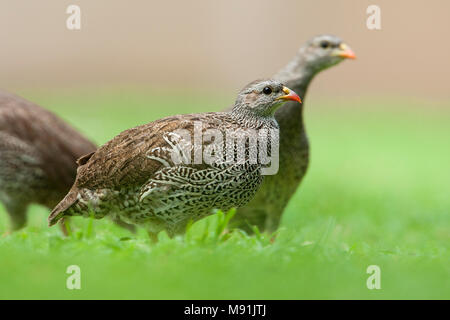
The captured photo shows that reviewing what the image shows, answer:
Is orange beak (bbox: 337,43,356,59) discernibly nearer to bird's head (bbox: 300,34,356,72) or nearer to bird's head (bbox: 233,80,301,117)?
bird's head (bbox: 300,34,356,72)

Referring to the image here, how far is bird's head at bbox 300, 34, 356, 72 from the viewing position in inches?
281

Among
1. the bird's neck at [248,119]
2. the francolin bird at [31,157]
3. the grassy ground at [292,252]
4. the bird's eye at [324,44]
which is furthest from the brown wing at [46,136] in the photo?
the bird's eye at [324,44]

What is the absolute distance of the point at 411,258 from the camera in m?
5.13

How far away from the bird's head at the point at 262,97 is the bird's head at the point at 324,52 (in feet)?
6.60

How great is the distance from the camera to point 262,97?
→ 16.9 feet

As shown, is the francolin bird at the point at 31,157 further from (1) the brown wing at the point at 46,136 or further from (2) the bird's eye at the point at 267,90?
(2) the bird's eye at the point at 267,90

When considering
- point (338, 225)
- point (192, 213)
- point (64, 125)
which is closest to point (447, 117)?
point (338, 225)

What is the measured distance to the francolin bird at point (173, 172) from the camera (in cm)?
479

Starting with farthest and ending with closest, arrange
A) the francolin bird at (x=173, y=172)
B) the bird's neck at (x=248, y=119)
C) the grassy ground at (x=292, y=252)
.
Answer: the bird's neck at (x=248, y=119) → the francolin bird at (x=173, y=172) → the grassy ground at (x=292, y=252)

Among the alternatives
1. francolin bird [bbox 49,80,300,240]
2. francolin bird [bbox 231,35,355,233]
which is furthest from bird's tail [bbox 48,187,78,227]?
francolin bird [bbox 231,35,355,233]

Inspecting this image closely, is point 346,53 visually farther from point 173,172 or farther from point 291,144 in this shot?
point 173,172

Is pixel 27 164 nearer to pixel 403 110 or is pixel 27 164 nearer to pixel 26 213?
pixel 26 213

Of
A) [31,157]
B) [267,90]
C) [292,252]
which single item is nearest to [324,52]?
[267,90]

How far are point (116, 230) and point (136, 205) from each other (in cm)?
165
